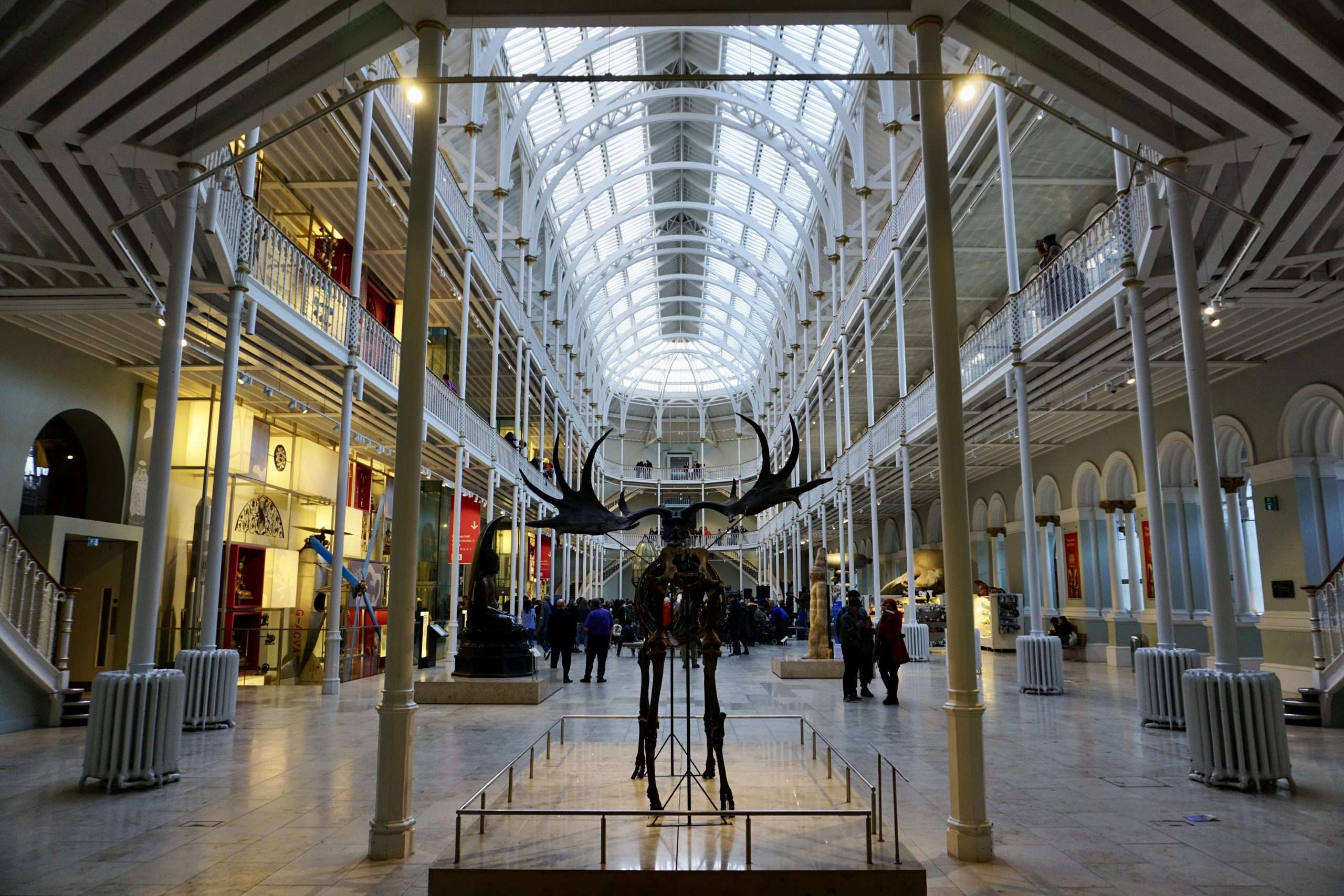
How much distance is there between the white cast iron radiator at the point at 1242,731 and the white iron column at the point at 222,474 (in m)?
9.52

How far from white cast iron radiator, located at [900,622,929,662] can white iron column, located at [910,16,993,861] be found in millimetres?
13633

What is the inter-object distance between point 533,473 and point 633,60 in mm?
13391

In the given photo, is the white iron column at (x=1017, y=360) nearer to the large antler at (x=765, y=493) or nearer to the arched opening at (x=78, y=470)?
the large antler at (x=765, y=493)

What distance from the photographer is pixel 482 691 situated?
11.8m

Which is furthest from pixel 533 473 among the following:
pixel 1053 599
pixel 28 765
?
pixel 28 765

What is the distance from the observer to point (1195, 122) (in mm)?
6340

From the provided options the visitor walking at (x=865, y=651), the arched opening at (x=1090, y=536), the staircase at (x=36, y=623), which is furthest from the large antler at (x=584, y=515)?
the arched opening at (x=1090, y=536)

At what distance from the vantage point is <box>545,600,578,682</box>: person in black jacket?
49.2 ft

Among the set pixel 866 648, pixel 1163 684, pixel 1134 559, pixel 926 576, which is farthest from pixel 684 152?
pixel 1163 684

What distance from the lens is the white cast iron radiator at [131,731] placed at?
6395mm

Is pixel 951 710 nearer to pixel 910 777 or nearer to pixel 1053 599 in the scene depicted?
pixel 910 777

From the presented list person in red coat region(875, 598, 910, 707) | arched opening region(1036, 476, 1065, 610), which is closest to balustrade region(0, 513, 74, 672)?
person in red coat region(875, 598, 910, 707)

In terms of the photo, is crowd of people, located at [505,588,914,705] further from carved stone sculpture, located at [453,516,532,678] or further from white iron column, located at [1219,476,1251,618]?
white iron column, located at [1219,476,1251,618]

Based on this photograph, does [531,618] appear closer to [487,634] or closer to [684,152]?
[487,634]
